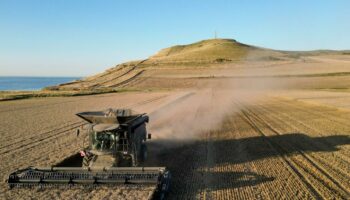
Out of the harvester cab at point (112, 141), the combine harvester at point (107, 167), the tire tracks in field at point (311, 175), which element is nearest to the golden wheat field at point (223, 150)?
the tire tracks in field at point (311, 175)

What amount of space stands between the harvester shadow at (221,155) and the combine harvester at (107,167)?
1.10m

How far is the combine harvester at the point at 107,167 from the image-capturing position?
1231 cm

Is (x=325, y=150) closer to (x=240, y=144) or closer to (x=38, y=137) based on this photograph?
(x=240, y=144)

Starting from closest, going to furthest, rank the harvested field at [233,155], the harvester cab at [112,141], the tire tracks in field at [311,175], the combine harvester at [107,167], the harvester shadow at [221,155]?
the tire tracks in field at [311,175], the harvested field at [233,155], the combine harvester at [107,167], the harvester shadow at [221,155], the harvester cab at [112,141]

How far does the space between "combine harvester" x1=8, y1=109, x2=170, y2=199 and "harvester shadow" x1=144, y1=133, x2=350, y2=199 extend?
1.10 m

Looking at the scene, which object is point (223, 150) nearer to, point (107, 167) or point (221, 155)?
point (221, 155)

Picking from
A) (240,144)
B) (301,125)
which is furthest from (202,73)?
(240,144)

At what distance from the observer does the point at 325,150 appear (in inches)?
677

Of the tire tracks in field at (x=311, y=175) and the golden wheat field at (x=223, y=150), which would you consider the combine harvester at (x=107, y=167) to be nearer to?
the golden wheat field at (x=223, y=150)

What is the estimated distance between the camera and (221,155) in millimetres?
16609

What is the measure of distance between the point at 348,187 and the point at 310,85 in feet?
179

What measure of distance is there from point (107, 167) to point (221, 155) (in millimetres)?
5483

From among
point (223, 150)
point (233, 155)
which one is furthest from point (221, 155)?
point (223, 150)

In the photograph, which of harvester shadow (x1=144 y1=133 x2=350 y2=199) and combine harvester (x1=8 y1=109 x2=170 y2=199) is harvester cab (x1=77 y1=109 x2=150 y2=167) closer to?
combine harvester (x1=8 y1=109 x2=170 y2=199)
